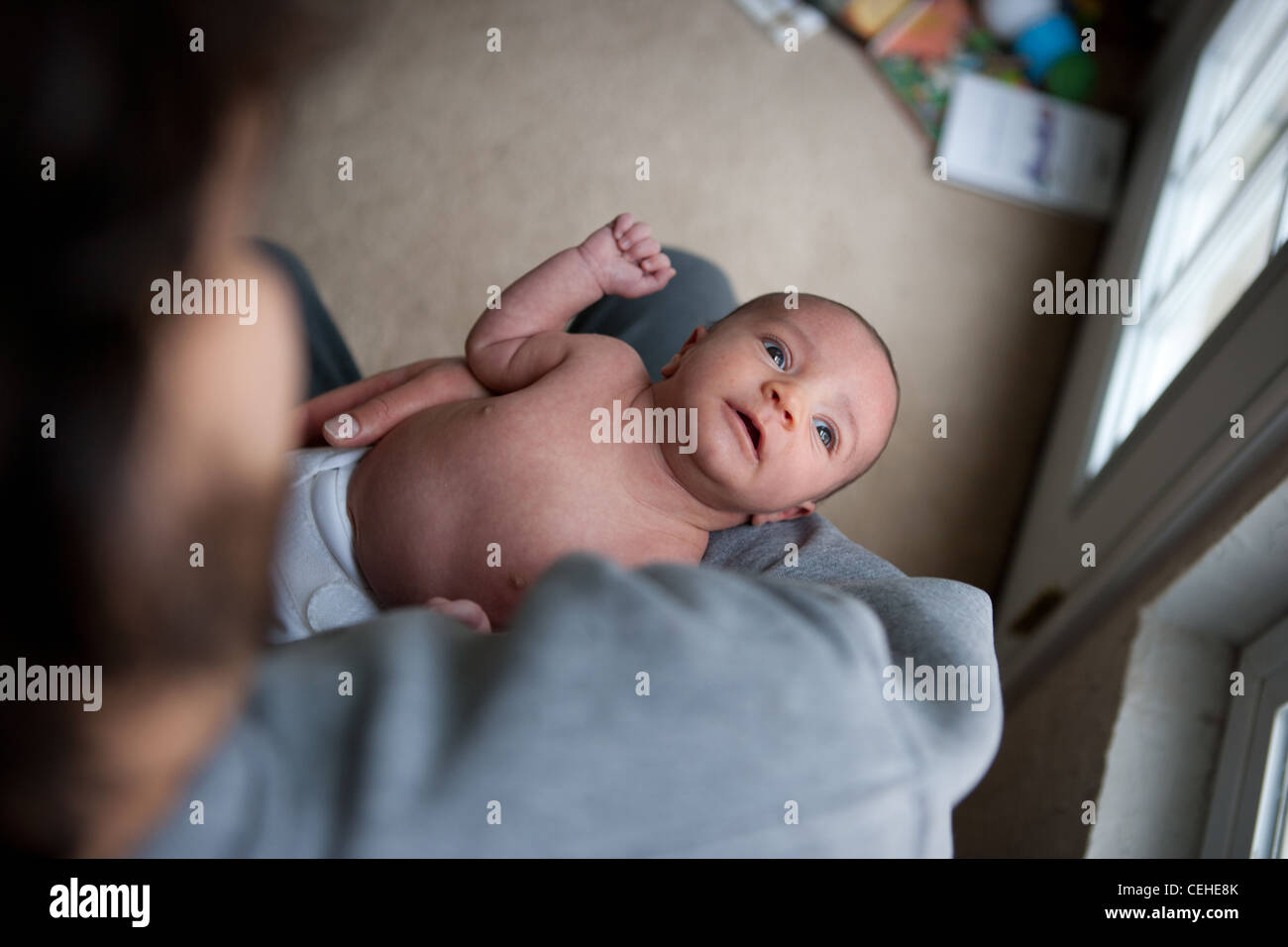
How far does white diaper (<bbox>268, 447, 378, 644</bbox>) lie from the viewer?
0.83 m

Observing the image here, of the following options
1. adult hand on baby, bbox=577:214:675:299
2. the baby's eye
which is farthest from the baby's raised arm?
the baby's eye

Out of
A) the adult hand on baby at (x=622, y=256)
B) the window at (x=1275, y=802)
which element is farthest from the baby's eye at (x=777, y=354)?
the window at (x=1275, y=802)

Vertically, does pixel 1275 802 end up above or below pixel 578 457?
below

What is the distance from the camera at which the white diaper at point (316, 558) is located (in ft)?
2.74

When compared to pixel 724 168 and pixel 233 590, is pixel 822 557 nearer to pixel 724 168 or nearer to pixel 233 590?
pixel 233 590

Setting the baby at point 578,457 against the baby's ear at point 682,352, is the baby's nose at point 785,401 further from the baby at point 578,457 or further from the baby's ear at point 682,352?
the baby's ear at point 682,352

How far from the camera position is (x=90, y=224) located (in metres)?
0.24

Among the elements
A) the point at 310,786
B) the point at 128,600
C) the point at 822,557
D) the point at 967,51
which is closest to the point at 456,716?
the point at 310,786

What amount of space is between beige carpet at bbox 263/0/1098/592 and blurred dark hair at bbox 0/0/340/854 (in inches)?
57.3

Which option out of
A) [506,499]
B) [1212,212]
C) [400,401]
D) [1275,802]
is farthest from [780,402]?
[1212,212]

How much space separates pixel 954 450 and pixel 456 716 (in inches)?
59.7

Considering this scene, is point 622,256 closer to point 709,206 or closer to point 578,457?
point 578,457

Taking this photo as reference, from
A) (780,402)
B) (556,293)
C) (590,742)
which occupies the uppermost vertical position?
(556,293)

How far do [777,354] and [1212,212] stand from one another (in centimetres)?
104
